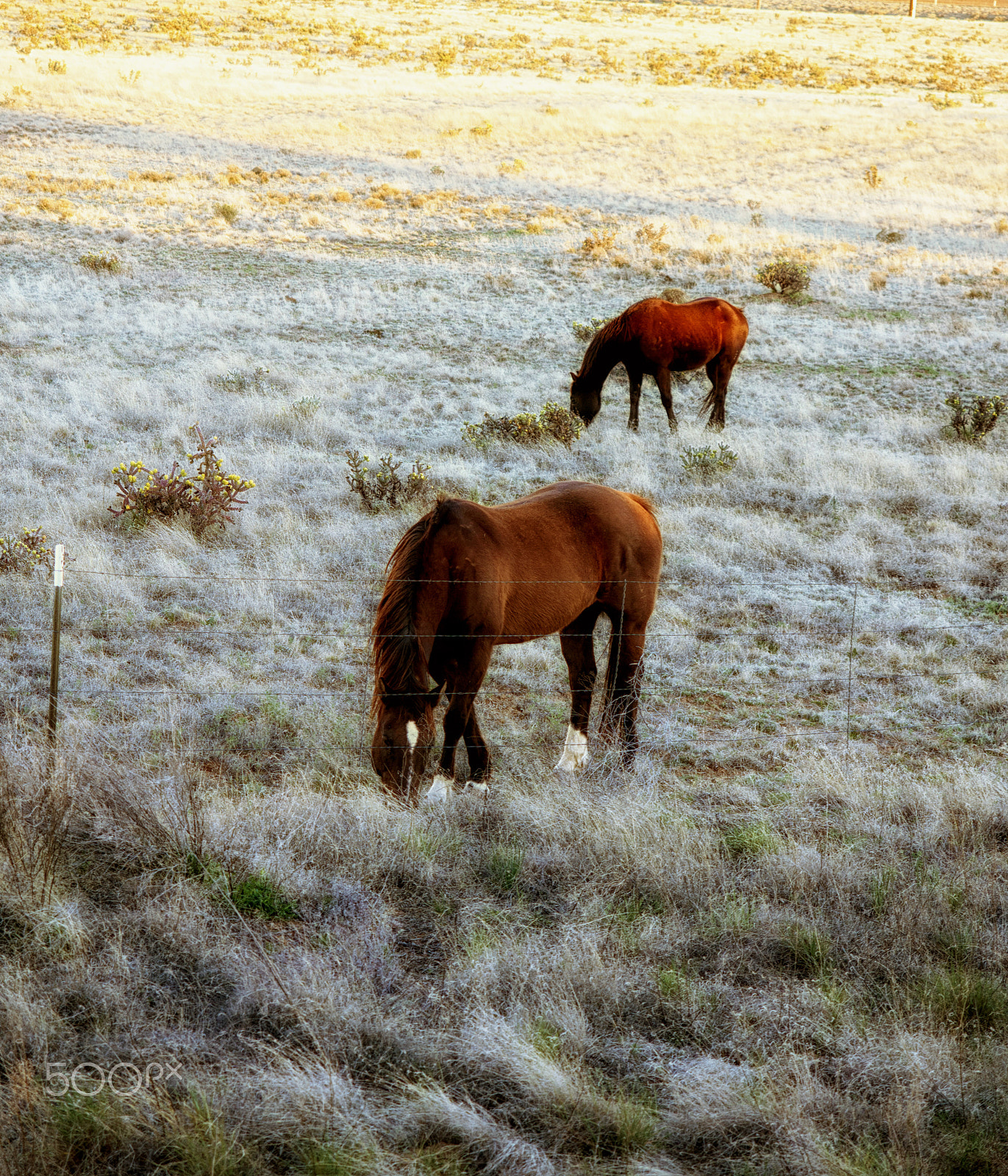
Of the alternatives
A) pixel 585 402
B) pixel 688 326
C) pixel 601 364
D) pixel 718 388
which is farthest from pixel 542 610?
pixel 718 388

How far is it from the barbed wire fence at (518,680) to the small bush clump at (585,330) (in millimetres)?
10391

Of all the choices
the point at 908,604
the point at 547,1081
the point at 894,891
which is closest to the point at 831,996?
the point at 894,891

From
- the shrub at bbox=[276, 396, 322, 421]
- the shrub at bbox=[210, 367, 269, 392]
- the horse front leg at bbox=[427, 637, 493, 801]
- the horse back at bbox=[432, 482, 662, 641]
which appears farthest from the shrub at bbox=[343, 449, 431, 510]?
the horse front leg at bbox=[427, 637, 493, 801]

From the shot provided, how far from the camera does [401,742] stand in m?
4.85

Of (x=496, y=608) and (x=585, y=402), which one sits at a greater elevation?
(x=585, y=402)

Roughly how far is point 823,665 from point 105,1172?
6.33 metres

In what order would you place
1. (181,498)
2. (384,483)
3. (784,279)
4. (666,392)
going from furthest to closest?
(784,279), (666,392), (384,483), (181,498)

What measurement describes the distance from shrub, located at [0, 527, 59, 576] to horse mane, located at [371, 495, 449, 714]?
4539 millimetres

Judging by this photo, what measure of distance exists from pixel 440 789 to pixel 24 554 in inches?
199

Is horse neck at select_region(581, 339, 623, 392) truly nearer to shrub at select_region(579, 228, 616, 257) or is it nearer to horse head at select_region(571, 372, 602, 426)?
horse head at select_region(571, 372, 602, 426)

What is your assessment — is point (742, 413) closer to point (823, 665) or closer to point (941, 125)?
point (823, 665)

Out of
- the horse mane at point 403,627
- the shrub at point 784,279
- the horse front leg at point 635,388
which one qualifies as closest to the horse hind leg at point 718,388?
the horse front leg at point 635,388

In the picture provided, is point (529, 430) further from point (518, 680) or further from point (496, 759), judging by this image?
point (496, 759)

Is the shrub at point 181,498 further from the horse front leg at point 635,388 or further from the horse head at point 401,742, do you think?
the horse front leg at point 635,388
